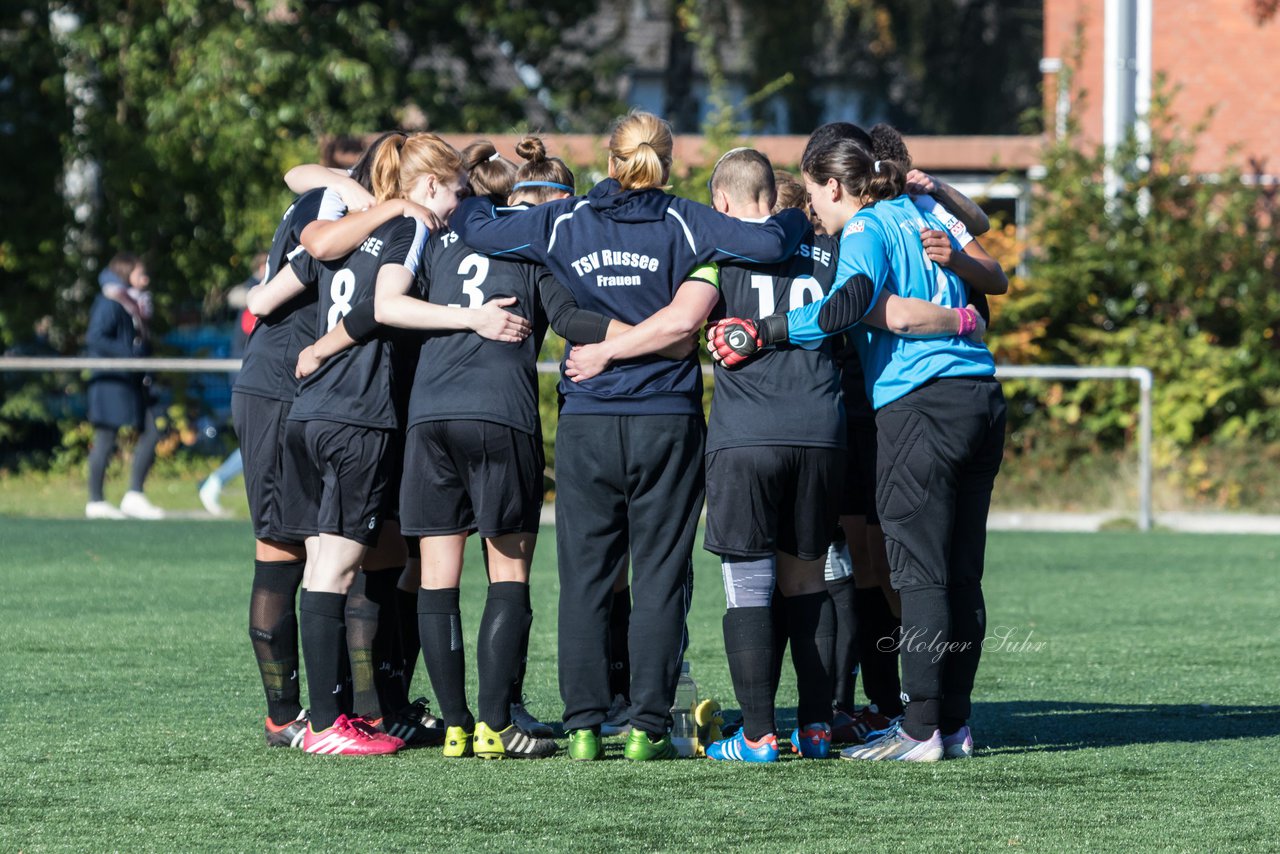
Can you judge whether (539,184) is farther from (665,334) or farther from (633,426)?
(633,426)

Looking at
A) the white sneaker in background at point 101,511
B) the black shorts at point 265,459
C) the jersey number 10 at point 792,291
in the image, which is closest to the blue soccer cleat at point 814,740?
the jersey number 10 at point 792,291

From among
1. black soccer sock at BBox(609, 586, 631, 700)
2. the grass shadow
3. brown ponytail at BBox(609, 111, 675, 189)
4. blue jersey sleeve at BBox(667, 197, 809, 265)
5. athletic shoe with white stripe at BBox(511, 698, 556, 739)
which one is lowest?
the grass shadow

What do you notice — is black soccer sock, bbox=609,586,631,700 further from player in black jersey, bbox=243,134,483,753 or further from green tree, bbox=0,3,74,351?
green tree, bbox=0,3,74,351

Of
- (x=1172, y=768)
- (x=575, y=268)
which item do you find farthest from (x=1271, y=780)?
(x=575, y=268)

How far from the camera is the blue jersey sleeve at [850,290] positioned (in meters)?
5.02

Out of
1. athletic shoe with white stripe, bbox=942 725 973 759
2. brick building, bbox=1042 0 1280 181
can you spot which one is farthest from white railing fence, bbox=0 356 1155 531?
athletic shoe with white stripe, bbox=942 725 973 759

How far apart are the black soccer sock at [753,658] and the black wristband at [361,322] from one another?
135 cm

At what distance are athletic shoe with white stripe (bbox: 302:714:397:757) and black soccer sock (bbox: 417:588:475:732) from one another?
0.26 m

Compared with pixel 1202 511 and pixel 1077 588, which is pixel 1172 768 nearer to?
pixel 1077 588

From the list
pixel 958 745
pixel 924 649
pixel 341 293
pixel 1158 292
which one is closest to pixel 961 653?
pixel 924 649

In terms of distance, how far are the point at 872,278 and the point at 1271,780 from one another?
71.8 inches

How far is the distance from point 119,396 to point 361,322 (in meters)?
9.36

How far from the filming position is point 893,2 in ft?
89.5

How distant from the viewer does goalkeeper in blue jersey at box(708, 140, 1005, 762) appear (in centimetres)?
517
